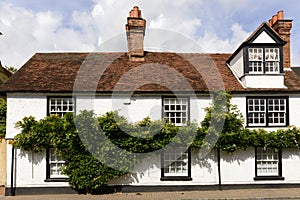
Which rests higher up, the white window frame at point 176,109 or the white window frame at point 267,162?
the white window frame at point 176,109

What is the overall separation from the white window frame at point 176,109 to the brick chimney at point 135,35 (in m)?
3.70

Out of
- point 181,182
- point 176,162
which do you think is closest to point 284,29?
point 176,162

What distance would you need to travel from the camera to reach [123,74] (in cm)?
1619

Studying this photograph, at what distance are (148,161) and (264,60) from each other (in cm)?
749

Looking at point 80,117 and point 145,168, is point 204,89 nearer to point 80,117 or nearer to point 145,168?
point 145,168

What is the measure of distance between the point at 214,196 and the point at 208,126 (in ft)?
10.1

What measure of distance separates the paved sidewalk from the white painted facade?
23.4 inches

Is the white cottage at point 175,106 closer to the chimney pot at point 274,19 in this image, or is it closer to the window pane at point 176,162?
the window pane at point 176,162

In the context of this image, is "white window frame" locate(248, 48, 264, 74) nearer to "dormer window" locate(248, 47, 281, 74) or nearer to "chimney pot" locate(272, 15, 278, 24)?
"dormer window" locate(248, 47, 281, 74)

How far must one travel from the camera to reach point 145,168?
48.2 feet

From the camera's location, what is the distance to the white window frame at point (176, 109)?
1505 cm

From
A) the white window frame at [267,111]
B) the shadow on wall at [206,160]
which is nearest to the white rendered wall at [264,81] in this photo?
the white window frame at [267,111]

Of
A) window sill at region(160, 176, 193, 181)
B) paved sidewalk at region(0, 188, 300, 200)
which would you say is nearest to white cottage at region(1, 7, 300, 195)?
window sill at region(160, 176, 193, 181)

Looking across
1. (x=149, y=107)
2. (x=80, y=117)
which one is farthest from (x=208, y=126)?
(x=80, y=117)
